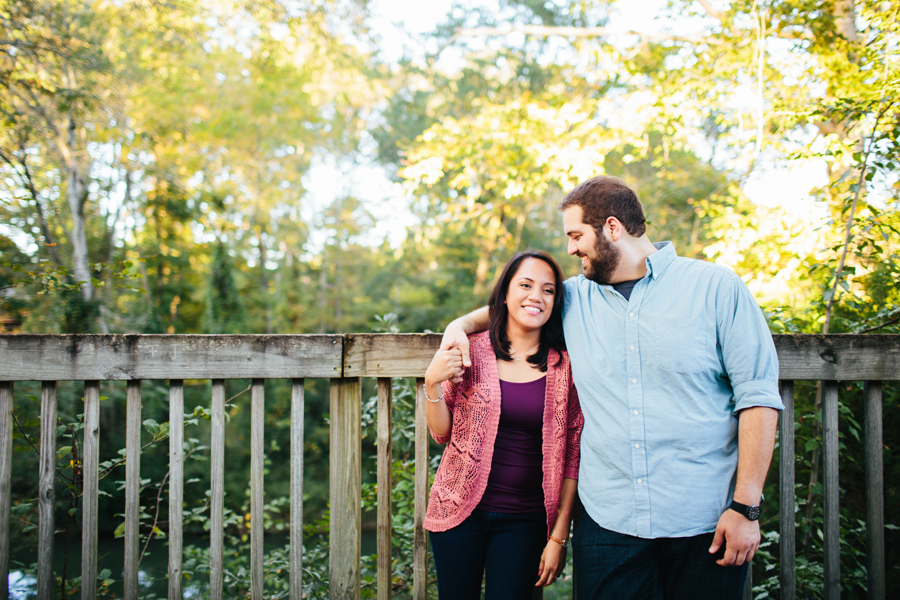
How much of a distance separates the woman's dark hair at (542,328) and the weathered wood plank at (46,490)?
147cm

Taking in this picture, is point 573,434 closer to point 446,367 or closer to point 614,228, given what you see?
point 446,367

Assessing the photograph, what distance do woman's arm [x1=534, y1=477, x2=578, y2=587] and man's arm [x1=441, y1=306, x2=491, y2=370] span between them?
498 millimetres

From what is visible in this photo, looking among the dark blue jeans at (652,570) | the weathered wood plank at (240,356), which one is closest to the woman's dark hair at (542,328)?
the weathered wood plank at (240,356)

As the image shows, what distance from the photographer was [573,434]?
1.65 m

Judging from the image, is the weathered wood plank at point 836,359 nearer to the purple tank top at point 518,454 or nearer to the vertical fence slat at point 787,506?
the vertical fence slat at point 787,506

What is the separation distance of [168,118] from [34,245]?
19.3 ft

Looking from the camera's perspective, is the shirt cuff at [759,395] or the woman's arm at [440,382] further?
the woman's arm at [440,382]

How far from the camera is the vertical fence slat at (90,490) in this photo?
170 cm

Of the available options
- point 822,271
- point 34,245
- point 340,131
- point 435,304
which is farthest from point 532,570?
point 340,131

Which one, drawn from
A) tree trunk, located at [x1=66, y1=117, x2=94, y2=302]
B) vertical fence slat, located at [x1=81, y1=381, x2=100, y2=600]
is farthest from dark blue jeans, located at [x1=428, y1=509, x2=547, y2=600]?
tree trunk, located at [x1=66, y1=117, x2=94, y2=302]

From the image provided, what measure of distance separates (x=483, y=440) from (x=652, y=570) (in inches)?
23.1

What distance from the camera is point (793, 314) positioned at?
290 cm

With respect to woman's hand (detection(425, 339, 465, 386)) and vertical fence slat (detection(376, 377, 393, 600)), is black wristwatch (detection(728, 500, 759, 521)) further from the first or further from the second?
vertical fence slat (detection(376, 377, 393, 600))

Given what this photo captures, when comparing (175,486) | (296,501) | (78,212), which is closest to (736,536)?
(296,501)
